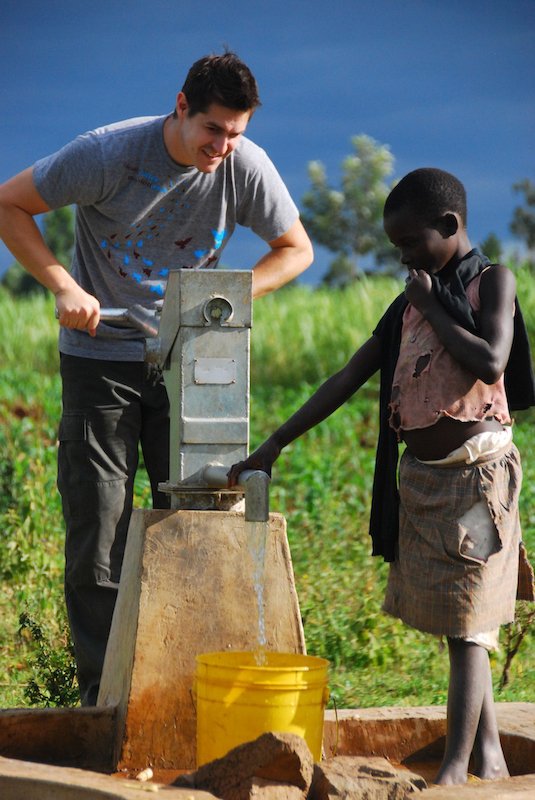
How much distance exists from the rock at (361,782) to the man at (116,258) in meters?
1.24

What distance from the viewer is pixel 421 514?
2504mm

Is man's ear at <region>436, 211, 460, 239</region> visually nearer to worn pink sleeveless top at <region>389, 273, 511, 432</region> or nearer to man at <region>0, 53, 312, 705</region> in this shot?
worn pink sleeveless top at <region>389, 273, 511, 432</region>

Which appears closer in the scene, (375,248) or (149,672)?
(149,672)

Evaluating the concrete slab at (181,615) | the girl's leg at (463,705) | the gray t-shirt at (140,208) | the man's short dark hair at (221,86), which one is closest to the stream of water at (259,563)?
the concrete slab at (181,615)

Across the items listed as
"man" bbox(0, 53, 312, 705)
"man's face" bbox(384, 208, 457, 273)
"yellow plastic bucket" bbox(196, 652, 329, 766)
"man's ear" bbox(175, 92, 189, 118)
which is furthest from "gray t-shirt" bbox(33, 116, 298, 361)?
"yellow plastic bucket" bbox(196, 652, 329, 766)

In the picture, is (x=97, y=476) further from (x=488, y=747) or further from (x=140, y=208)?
(x=488, y=747)

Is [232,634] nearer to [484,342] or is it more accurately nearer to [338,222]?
[484,342]

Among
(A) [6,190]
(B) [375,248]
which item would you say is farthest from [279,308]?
(B) [375,248]

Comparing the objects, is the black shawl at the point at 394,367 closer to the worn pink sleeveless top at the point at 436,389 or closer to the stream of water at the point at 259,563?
the worn pink sleeveless top at the point at 436,389

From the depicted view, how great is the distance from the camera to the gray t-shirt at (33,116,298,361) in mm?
3246

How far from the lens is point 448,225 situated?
255 cm

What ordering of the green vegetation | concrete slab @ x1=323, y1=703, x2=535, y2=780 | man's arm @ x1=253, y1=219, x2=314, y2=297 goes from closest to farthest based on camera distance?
1. concrete slab @ x1=323, y1=703, x2=535, y2=780
2. man's arm @ x1=253, y1=219, x2=314, y2=297
3. the green vegetation

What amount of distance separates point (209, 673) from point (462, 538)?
60 cm

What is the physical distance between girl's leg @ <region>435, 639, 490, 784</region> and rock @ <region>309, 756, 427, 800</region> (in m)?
0.23
